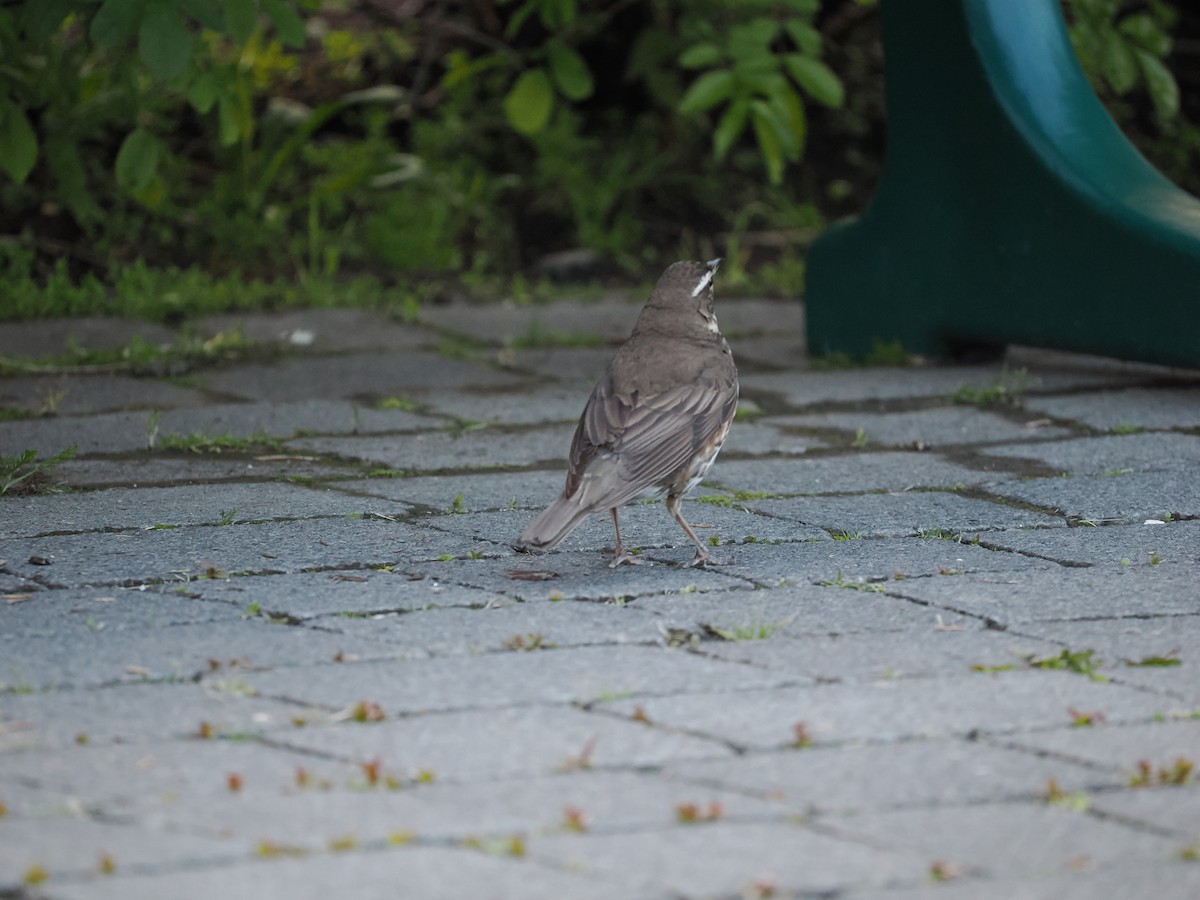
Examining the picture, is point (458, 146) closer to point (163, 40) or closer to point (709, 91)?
point (709, 91)

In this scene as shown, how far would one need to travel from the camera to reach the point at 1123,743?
307 cm

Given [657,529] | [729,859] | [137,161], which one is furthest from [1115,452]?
[137,161]

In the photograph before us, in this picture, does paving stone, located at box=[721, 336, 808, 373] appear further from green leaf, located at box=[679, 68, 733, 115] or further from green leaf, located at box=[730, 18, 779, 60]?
green leaf, located at box=[730, 18, 779, 60]

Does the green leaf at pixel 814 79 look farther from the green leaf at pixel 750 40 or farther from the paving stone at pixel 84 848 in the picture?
the paving stone at pixel 84 848

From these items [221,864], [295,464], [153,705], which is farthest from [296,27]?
[221,864]

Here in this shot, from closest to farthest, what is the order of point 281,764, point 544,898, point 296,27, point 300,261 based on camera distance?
point 544,898
point 281,764
point 296,27
point 300,261

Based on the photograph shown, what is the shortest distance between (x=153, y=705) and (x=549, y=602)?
106 centimetres

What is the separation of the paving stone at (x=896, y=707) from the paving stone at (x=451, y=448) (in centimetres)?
237

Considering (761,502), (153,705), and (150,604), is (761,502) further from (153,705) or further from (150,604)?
(153,705)

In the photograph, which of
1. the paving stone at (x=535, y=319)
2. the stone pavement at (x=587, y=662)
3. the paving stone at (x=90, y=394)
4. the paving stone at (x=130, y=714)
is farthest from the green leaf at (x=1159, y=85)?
the paving stone at (x=130, y=714)

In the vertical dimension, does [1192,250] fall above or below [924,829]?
above

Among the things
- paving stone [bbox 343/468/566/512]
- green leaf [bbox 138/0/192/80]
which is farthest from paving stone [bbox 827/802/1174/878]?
green leaf [bbox 138/0/192/80]

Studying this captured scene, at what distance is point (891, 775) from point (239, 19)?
376 centimetres

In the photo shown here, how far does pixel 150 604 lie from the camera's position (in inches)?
153
